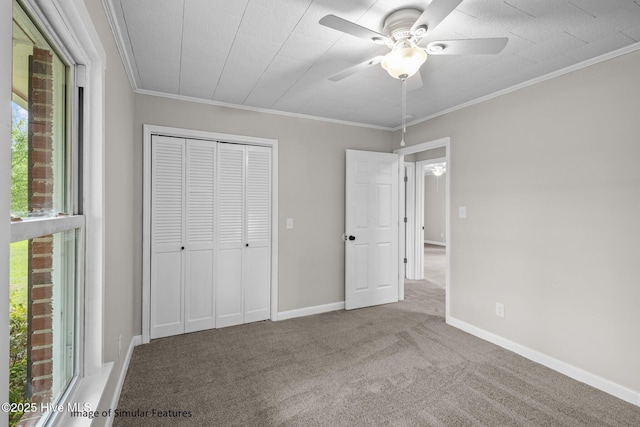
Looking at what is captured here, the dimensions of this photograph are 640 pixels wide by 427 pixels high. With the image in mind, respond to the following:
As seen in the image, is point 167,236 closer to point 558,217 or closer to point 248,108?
point 248,108

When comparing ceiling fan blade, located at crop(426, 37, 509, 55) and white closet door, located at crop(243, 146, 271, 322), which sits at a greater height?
ceiling fan blade, located at crop(426, 37, 509, 55)

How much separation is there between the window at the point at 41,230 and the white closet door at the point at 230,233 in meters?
1.84

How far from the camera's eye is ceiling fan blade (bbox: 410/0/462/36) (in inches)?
53.1

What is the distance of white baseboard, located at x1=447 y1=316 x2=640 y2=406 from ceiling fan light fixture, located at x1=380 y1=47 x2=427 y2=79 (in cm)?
254

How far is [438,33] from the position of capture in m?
1.96

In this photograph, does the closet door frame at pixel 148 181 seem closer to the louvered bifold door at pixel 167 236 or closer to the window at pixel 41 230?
the louvered bifold door at pixel 167 236

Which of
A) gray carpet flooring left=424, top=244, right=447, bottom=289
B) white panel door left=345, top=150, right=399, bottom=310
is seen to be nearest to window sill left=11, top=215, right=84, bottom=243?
white panel door left=345, top=150, right=399, bottom=310

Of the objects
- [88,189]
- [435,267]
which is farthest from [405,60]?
[435,267]

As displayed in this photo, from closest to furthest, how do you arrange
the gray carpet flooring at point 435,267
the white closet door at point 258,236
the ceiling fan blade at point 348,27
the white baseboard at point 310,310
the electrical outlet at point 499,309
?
1. the ceiling fan blade at point 348,27
2. the electrical outlet at point 499,309
3. the white closet door at point 258,236
4. the white baseboard at point 310,310
5. the gray carpet flooring at point 435,267

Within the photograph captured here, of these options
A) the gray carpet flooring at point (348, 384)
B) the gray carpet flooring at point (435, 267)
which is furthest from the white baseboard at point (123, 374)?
the gray carpet flooring at point (435, 267)

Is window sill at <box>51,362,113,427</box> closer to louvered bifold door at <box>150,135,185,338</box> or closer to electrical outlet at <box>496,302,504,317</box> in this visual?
louvered bifold door at <box>150,135,185,338</box>

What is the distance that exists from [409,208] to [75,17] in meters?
5.14

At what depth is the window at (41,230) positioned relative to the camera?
0.96 metres

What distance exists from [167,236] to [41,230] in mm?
2109
